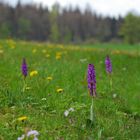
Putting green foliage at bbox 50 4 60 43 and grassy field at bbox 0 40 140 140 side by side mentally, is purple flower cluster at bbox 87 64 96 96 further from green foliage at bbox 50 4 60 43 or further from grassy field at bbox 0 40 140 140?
green foliage at bbox 50 4 60 43

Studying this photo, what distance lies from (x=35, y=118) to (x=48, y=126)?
314mm

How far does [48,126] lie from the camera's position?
5.04 metres

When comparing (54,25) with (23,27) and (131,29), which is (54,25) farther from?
(131,29)

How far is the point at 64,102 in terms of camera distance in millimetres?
6203

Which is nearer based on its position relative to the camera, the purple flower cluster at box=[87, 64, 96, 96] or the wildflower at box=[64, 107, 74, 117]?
the purple flower cluster at box=[87, 64, 96, 96]

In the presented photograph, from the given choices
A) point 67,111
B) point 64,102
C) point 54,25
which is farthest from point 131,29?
point 67,111

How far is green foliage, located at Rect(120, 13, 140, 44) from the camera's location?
84750mm

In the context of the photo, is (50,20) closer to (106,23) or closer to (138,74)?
(106,23)

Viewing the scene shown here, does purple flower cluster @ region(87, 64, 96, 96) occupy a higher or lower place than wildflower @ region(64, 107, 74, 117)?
higher

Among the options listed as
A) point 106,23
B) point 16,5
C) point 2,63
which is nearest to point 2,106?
point 2,63

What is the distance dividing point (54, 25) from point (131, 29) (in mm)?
26310

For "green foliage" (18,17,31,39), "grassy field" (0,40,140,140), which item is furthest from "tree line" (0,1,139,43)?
"grassy field" (0,40,140,140)

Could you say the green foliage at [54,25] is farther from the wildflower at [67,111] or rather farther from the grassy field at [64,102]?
the wildflower at [67,111]

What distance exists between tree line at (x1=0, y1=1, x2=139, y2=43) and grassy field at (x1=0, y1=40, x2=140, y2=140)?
7447 cm
